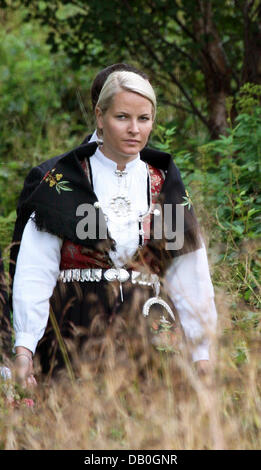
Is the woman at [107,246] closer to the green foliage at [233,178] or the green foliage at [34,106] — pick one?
the green foliage at [233,178]

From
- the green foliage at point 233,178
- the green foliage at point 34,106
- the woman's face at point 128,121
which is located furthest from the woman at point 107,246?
the green foliage at point 34,106

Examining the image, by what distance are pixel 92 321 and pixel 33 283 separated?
0.30m

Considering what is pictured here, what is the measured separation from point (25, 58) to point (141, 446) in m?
8.01

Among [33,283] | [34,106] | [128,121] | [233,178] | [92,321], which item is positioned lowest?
[92,321]

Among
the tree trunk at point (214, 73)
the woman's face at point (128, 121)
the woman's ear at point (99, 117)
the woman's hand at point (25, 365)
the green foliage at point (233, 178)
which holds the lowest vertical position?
the woman's hand at point (25, 365)

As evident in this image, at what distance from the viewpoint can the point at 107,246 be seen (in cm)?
346

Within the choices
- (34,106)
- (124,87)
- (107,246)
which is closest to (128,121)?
(124,87)

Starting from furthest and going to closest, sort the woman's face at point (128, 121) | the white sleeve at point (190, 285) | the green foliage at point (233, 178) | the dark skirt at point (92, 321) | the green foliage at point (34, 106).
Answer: the green foliage at point (34, 106), the green foliage at point (233, 178), the white sleeve at point (190, 285), the woman's face at point (128, 121), the dark skirt at point (92, 321)

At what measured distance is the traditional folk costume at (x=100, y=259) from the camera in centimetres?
347

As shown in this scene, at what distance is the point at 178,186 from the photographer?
11.9 ft

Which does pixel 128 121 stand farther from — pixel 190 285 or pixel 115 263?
pixel 190 285

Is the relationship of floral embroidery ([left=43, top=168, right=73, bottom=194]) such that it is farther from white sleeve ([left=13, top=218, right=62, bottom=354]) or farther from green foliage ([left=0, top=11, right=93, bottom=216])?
green foliage ([left=0, top=11, right=93, bottom=216])

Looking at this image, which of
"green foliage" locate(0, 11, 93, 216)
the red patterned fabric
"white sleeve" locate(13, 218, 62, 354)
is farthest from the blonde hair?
"green foliage" locate(0, 11, 93, 216)

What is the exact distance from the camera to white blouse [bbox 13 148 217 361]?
3.47 metres
